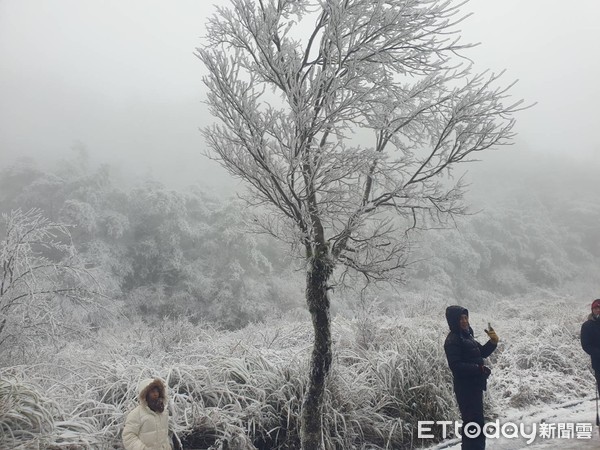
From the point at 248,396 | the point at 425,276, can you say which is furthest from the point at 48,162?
the point at 248,396

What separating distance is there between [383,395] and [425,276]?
14.3 meters

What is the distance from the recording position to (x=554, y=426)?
14.5ft

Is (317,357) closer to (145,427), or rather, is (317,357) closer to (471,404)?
(471,404)

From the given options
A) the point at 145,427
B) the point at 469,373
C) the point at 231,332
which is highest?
the point at 469,373

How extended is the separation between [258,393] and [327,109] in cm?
267

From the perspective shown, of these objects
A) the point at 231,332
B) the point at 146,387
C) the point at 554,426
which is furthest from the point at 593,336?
the point at 231,332

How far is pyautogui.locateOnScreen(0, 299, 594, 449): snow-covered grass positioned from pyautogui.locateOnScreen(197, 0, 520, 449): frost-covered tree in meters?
0.66

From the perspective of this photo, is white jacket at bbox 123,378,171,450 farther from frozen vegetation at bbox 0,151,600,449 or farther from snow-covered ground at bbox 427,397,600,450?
snow-covered ground at bbox 427,397,600,450

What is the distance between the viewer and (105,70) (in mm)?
27859

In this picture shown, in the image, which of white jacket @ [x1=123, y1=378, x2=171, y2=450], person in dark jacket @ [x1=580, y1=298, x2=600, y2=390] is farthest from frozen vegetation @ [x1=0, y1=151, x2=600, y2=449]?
person in dark jacket @ [x1=580, y1=298, x2=600, y2=390]

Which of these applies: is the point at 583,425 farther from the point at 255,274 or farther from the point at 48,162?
the point at 48,162

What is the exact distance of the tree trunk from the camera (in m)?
3.47

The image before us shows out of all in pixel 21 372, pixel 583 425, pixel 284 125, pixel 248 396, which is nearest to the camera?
pixel 284 125

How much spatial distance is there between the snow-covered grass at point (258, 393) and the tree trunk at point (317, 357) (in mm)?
463
